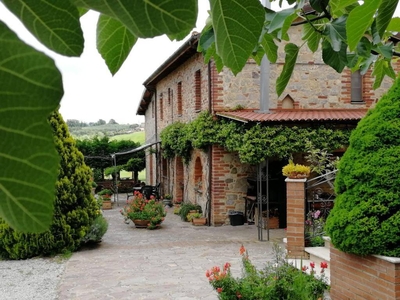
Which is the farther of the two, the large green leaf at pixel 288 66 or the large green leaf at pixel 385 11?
the large green leaf at pixel 288 66

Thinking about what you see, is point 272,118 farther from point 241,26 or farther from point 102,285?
point 241,26

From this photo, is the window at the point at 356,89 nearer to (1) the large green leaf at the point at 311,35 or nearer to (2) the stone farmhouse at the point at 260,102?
(2) the stone farmhouse at the point at 260,102

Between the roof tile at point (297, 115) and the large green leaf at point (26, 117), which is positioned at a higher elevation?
the roof tile at point (297, 115)

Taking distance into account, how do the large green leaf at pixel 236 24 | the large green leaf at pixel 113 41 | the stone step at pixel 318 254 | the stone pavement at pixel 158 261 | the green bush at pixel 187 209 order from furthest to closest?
the green bush at pixel 187 209 → the stone step at pixel 318 254 → the stone pavement at pixel 158 261 → the large green leaf at pixel 113 41 → the large green leaf at pixel 236 24

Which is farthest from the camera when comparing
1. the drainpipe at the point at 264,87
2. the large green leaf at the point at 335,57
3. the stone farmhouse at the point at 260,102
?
the stone farmhouse at the point at 260,102

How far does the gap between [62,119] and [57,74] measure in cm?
904

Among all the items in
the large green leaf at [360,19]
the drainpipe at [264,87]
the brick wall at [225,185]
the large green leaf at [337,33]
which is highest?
the drainpipe at [264,87]

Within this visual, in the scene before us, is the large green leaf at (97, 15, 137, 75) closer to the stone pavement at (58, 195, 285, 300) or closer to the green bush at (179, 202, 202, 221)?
the stone pavement at (58, 195, 285, 300)

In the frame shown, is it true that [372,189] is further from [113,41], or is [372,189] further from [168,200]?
[168,200]

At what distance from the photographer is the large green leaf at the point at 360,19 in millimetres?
887

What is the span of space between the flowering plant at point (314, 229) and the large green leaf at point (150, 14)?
24.0 feet

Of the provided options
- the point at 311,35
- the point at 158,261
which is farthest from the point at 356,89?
the point at 311,35

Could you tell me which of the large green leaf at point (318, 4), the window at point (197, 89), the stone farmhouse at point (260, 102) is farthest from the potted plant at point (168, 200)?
the large green leaf at point (318, 4)

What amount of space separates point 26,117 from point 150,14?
0.12 meters
